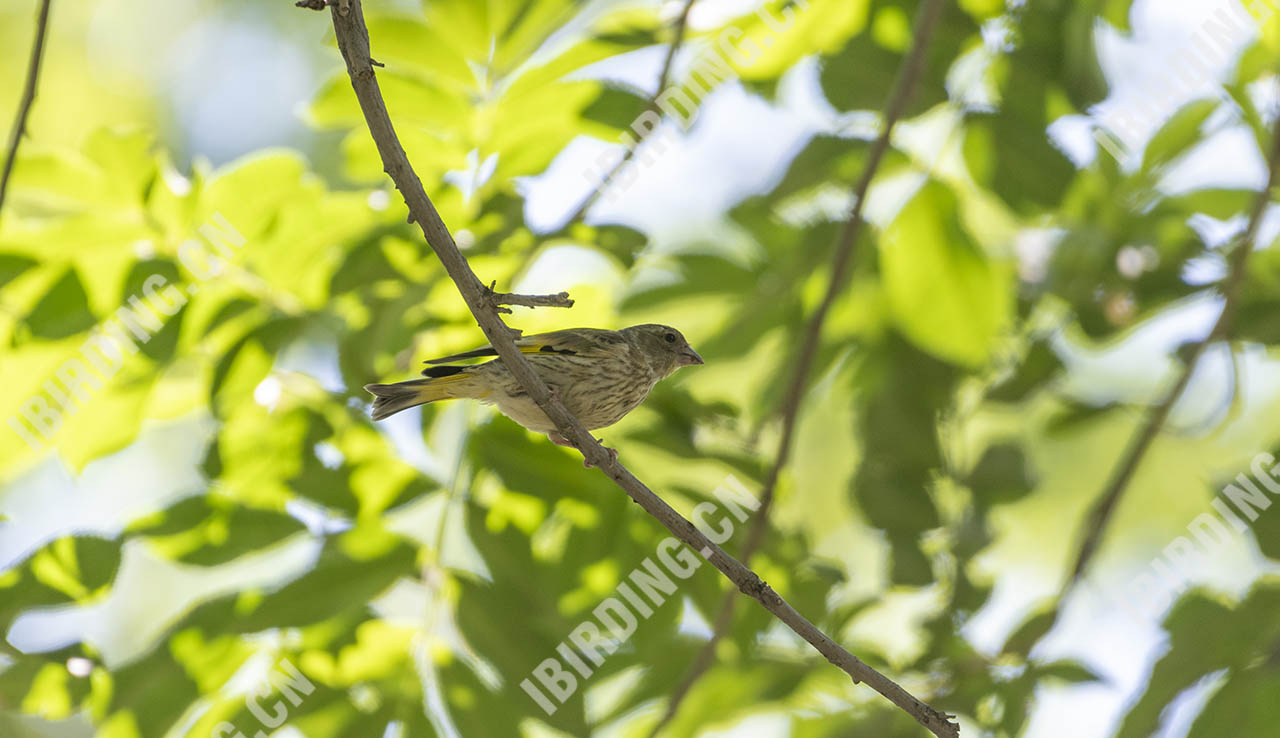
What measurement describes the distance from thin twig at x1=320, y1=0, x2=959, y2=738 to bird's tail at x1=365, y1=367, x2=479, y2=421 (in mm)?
1014

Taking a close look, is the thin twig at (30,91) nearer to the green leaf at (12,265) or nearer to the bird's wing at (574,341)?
the green leaf at (12,265)

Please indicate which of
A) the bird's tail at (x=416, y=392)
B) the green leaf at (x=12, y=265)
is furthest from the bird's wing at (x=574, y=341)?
the green leaf at (x=12, y=265)

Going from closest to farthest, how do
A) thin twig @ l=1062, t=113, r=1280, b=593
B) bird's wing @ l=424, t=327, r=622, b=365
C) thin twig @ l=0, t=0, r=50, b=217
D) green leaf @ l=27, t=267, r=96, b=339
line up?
thin twig @ l=0, t=0, r=50, b=217 < green leaf @ l=27, t=267, r=96, b=339 < bird's wing @ l=424, t=327, r=622, b=365 < thin twig @ l=1062, t=113, r=1280, b=593

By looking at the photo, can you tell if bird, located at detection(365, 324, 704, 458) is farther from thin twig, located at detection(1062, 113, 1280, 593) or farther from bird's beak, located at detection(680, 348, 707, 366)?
thin twig, located at detection(1062, 113, 1280, 593)

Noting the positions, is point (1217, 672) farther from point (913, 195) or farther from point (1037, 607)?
point (913, 195)

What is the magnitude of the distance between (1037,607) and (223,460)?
3.47 m

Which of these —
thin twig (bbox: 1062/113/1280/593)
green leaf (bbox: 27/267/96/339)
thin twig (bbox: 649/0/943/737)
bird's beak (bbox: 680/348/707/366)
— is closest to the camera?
green leaf (bbox: 27/267/96/339)

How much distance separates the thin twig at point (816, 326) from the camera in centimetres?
396

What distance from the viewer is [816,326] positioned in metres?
4.06

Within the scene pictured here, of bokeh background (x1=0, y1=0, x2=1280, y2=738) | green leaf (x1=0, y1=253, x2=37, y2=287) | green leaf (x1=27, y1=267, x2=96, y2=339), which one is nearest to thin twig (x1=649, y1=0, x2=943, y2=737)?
bokeh background (x1=0, y1=0, x2=1280, y2=738)

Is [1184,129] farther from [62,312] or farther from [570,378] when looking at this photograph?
[62,312]

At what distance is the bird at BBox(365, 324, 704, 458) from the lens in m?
3.84

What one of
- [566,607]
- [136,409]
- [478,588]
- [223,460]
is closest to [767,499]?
[566,607]

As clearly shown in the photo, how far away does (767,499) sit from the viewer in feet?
13.3
